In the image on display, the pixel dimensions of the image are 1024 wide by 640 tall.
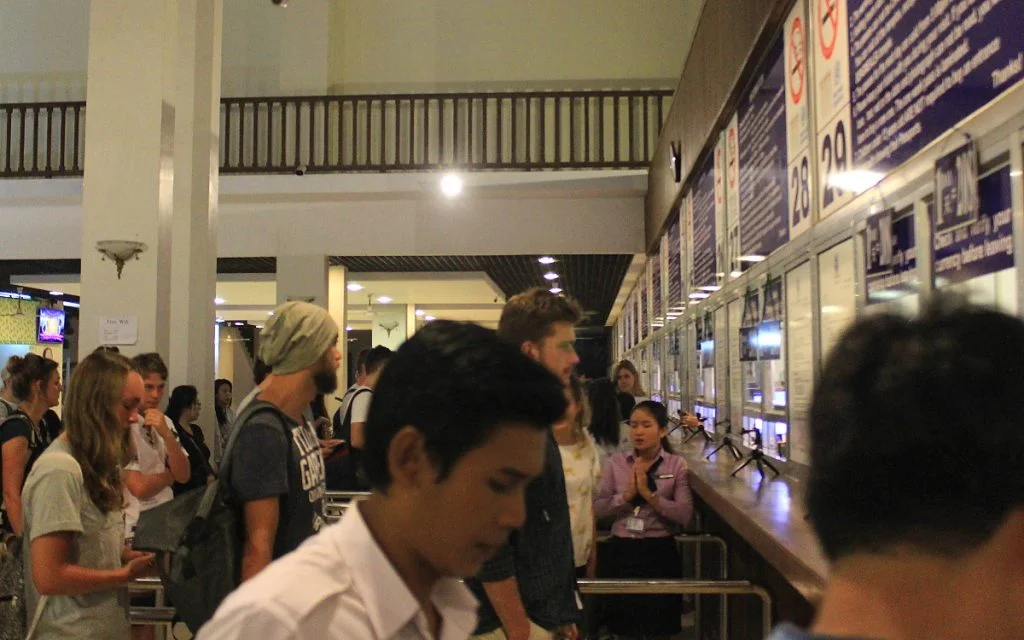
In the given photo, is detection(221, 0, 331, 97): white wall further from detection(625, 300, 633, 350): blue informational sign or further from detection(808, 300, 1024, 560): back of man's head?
detection(808, 300, 1024, 560): back of man's head

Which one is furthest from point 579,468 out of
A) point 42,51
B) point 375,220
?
point 42,51

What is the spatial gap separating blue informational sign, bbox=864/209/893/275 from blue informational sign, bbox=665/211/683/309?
3929 millimetres

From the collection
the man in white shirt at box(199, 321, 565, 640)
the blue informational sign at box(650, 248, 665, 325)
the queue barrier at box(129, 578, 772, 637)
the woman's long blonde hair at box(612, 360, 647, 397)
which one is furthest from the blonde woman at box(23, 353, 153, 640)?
the blue informational sign at box(650, 248, 665, 325)

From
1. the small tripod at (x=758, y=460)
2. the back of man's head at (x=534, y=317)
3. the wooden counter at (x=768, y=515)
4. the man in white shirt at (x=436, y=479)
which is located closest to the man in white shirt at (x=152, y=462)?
the back of man's head at (x=534, y=317)

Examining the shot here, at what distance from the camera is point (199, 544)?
1651mm

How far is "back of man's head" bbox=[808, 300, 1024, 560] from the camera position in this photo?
51 cm

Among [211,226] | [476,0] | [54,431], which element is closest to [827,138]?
[54,431]

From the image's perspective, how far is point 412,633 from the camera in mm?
831

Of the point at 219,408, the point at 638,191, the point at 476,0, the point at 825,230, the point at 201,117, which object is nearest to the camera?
the point at 825,230

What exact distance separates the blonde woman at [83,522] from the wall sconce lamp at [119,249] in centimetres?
373

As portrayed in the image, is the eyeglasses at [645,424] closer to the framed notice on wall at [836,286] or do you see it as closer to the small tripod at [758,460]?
the small tripod at [758,460]

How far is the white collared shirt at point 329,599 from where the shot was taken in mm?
736

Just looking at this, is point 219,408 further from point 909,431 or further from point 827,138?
point 909,431

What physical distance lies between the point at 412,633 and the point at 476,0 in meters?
11.1
